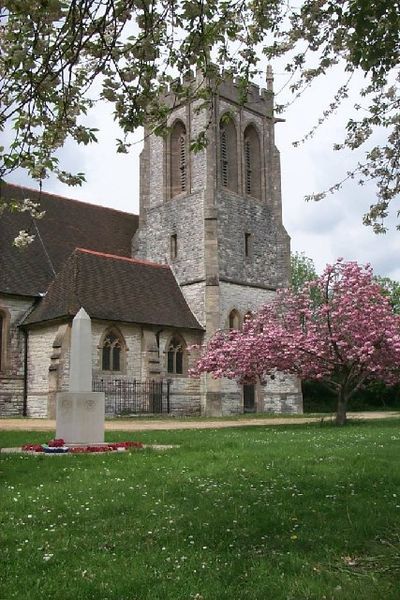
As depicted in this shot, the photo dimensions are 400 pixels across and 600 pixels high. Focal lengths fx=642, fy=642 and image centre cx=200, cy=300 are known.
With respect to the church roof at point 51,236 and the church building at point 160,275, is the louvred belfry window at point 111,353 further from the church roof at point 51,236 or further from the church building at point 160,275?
the church roof at point 51,236

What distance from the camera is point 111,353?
2814cm

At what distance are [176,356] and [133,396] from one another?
3373 mm

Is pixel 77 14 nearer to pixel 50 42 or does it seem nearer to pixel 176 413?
pixel 50 42

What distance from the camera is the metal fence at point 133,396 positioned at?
1088 inches

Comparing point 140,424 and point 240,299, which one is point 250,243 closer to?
point 240,299

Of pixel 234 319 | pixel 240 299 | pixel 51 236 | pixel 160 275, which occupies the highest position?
pixel 51 236

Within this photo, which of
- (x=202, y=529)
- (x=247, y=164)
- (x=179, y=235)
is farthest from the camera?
(x=247, y=164)

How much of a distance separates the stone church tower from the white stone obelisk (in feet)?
57.0

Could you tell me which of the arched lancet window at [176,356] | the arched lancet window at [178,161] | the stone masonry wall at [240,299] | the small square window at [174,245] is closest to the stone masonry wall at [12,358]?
the arched lancet window at [176,356]

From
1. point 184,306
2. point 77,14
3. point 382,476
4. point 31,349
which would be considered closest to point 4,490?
point 382,476

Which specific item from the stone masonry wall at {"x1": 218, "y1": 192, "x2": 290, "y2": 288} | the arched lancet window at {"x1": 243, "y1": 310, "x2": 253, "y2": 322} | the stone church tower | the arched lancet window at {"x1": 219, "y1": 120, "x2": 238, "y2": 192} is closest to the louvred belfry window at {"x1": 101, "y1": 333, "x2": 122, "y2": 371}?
the stone church tower

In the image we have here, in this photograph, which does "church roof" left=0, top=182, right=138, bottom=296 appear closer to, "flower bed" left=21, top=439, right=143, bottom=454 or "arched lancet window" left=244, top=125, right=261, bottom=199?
"arched lancet window" left=244, top=125, right=261, bottom=199

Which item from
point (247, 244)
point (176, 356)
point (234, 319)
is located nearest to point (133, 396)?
point (176, 356)

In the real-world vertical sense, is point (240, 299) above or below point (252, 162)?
below
